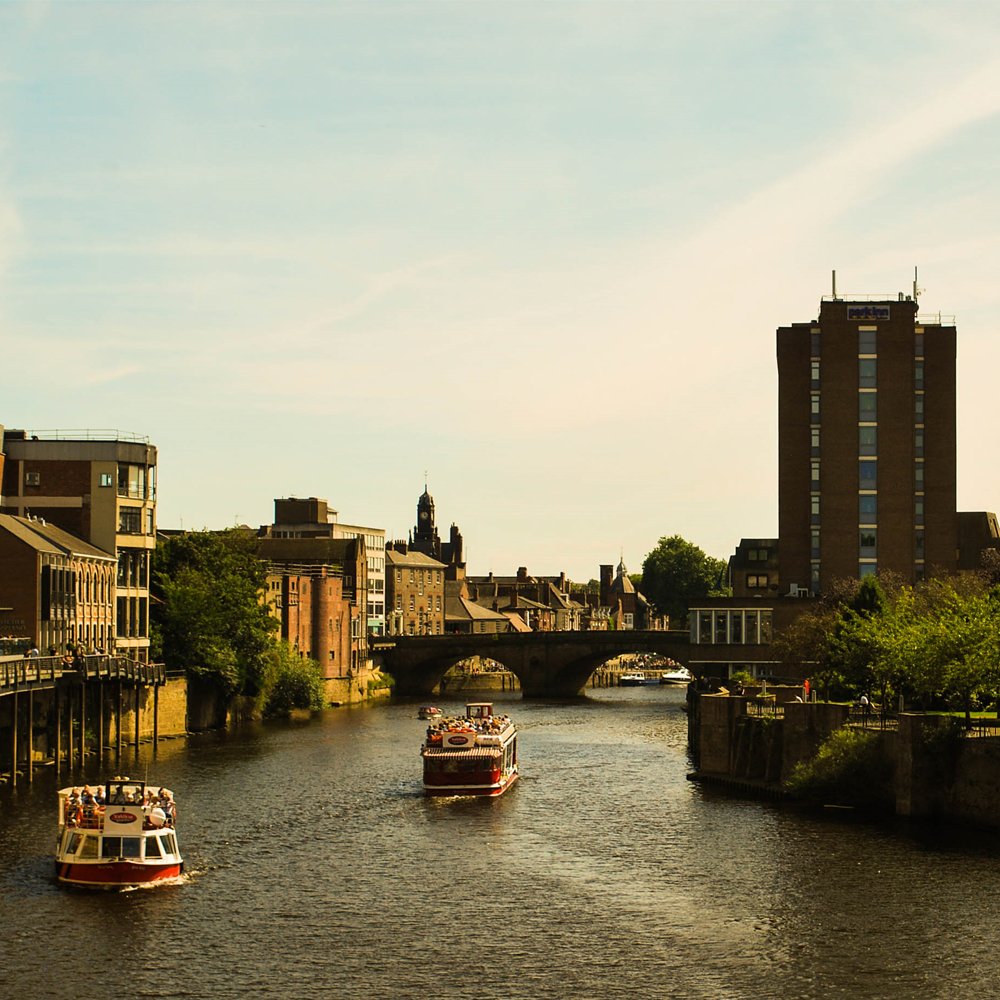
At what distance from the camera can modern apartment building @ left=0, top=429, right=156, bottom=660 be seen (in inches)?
4700

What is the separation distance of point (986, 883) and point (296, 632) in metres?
112

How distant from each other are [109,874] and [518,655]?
433ft

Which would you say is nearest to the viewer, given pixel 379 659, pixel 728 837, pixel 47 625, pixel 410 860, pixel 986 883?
pixel 986 883

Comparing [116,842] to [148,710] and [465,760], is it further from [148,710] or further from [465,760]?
[148,710]

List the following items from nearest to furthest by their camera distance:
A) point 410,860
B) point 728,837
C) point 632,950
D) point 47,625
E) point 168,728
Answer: point 632,950 < point 410,860 < point 728,837 < point 47,625 < point 168,728

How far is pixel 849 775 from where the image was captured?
8106 cm

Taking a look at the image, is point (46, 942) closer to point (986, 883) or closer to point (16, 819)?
point (16, 819)

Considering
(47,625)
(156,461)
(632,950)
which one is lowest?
(632,950)

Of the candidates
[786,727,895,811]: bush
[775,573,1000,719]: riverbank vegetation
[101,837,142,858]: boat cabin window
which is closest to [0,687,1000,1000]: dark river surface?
[101,837,142,858]: boat cabin window

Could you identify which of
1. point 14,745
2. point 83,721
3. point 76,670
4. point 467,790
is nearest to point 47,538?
point 76,670

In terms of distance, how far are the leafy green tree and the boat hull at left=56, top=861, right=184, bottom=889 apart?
65299 millimetres

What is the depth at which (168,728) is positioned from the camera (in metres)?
121

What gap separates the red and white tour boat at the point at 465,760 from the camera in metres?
90.2

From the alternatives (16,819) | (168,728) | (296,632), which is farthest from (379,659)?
(16,819)
